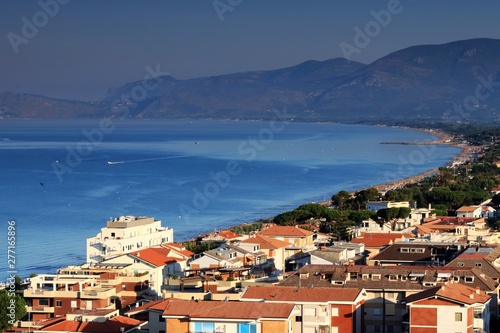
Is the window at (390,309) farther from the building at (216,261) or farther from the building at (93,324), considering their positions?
the building at (216,261)

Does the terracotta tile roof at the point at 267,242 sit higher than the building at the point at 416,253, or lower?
higher

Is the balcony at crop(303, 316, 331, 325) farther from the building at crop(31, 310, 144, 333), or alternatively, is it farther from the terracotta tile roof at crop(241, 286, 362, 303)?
the building at crop(31, 310, 144, 333)

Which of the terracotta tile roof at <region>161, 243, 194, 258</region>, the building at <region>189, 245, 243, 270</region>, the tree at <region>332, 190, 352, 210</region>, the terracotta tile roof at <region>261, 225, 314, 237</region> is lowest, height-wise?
the building at <region>189, 245, 243, 270</region>

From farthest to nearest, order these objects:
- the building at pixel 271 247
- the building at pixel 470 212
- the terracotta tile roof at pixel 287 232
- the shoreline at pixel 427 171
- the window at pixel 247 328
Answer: the shoreline at pixel 427 171 < the building at pixel 470 212 < the terracotta tile roof at pixel 287 232 < the building at pixel 271 247 < the window at pixel 247 328

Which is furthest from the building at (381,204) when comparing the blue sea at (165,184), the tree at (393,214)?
the blue sea at (165,184)

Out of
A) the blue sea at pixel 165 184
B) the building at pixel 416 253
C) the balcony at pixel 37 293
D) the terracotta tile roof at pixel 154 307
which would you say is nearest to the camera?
the terracotta tile roof at pixel 154 307

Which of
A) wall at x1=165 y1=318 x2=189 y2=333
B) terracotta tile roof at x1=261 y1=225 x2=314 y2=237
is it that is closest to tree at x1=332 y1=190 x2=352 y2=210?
terracotta tile roof at x1=261 y1=225 x2=314 y2=237
